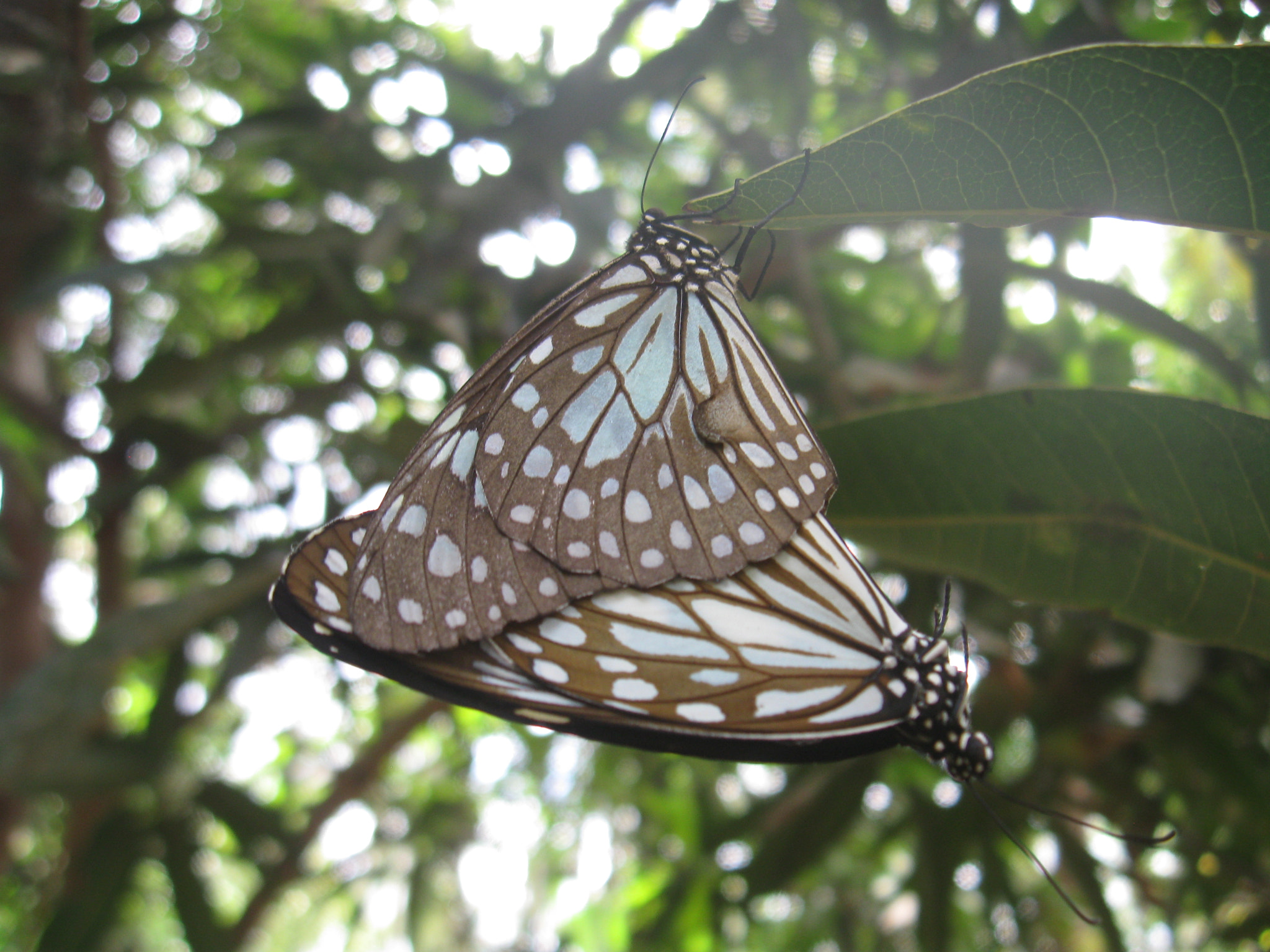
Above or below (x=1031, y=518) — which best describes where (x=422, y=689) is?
below

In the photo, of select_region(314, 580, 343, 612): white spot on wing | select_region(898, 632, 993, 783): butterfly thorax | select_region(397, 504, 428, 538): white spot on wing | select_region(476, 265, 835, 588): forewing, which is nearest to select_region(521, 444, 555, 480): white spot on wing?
select_region(476, 265, 835, 588): forewing

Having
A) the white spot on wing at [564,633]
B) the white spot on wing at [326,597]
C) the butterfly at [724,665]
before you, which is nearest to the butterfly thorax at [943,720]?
the butterfly at [724,665]

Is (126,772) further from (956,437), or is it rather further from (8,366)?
(956,437)

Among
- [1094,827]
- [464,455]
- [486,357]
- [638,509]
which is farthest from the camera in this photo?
[486,357]

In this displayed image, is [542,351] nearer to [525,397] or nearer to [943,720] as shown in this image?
[525,397]

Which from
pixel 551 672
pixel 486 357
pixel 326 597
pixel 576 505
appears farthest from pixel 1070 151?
pixel 486 357

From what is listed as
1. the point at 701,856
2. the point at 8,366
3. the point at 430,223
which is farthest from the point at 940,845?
the point at 8,366
